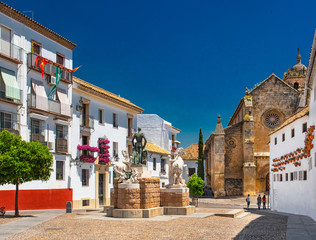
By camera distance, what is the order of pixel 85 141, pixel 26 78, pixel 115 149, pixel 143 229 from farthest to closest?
pixel 115 149 → pixel 85 141 → pixel 26 78 → pixel 143 229

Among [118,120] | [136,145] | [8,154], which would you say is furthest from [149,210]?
[118,120]

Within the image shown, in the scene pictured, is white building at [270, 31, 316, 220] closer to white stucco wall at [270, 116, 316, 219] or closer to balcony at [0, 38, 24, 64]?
white stucco wall at [270, 116, 316, 219]

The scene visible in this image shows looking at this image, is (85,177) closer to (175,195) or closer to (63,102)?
(63,102)

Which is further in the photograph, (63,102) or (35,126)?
(63,102)

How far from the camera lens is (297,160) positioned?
2522cm

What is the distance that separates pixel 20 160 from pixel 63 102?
11.4 metres

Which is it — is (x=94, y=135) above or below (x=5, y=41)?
below

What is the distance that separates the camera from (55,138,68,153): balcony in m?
29.2

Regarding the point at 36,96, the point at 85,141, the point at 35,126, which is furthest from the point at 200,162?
the point at 36,96

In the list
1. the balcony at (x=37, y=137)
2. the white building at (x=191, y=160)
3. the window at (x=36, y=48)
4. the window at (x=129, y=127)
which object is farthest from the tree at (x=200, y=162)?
the window at (x=36, y=48)

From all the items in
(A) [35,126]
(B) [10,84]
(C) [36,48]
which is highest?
(C) [36,48]

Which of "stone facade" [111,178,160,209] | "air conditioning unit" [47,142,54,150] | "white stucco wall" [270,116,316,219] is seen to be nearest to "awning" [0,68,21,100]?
"air conditioning unit" [47,142,54,150]

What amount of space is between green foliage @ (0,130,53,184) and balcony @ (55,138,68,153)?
836 centimetres

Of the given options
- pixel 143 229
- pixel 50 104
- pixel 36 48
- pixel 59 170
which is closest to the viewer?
pixel 143 229
